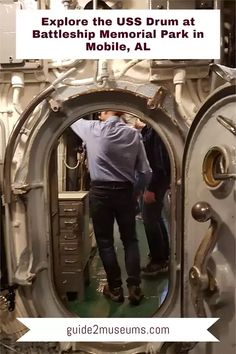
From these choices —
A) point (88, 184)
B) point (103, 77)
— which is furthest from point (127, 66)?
point (88, 184)

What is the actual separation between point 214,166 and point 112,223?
A: 27cm

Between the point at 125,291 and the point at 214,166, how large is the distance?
367 mm

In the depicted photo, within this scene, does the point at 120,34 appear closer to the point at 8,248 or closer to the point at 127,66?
the point at 127,66

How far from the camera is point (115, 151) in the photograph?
0.87 metres

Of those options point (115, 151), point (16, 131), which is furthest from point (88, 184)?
point (16, 131)

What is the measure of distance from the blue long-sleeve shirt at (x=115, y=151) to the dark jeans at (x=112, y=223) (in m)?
0.04

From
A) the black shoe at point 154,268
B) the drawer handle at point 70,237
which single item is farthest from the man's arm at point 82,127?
the black shoe at point 154,268

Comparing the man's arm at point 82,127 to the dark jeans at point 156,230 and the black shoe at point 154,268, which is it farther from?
the black shoe at point 154,268

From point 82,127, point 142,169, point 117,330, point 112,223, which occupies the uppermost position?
point 82,127

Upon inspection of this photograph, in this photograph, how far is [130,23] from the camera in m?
0.81

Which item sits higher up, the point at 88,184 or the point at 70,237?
the point at 88,184

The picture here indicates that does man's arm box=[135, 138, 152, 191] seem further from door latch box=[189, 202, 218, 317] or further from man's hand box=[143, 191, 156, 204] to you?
door latch box=[189, 202, 218, 317]

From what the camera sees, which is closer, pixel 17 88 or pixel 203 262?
pixel 203 262

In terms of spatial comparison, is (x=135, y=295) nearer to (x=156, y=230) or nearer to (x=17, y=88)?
(x=156, y=230)
